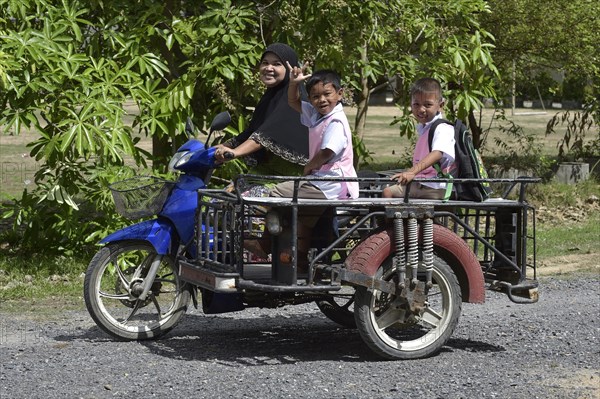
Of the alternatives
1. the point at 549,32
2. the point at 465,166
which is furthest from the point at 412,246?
the point at 549,32

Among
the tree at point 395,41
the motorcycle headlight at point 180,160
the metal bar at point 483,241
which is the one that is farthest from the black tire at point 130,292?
the tree at point 395,41

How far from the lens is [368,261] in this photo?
662cm

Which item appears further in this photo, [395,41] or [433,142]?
[395,41]

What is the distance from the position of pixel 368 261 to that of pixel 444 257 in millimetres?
563

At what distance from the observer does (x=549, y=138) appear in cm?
2719

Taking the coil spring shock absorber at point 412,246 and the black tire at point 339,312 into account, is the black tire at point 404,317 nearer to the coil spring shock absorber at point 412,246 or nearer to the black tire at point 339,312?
the coil spring shock absorber at point 412,246

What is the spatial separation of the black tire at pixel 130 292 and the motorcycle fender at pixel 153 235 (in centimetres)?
5

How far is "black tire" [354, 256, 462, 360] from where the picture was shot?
6672 millimetres

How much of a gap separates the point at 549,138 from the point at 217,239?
69.6 ft

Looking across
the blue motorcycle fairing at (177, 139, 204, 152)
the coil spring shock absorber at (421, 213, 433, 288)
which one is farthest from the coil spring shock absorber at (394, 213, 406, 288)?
the blue motorcycle fairing at (177, 139, 204, 152)

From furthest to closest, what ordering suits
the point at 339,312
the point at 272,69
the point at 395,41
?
the point at 395,41 → the point at 339,312 → the point at 272,69

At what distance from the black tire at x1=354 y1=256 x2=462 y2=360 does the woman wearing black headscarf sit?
0.99 meters

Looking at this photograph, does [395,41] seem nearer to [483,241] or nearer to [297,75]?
[297,75]

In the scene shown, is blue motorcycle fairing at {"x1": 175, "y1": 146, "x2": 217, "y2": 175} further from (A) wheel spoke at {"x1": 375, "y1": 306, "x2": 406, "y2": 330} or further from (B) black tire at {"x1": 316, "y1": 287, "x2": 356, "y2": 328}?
(A) wheel spoke at {"x1": 375, "y1": 306, "x2": 406, "y2": 330}
